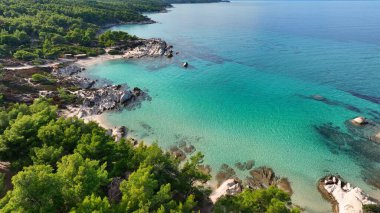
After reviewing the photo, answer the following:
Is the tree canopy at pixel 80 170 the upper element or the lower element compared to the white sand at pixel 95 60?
upper

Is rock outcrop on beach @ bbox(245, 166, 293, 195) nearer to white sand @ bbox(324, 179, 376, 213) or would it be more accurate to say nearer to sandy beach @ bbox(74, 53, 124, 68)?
white sand @ bbox(324, 179, 376, 213)

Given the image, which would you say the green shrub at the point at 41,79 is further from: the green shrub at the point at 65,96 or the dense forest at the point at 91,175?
the dense forest at the point at 91,175

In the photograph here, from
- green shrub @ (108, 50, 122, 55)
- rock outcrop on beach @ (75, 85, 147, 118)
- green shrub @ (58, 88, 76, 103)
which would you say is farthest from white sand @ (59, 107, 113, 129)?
green shrub @ (108, 50, 122, 55)

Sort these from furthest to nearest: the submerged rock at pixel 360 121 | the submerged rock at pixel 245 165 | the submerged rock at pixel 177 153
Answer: the submerged rock at pixel 360 121
the submerged rock at pixel 177 153
the submerged rock at pixel 245 165

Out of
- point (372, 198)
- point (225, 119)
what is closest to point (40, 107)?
point (225, 119)

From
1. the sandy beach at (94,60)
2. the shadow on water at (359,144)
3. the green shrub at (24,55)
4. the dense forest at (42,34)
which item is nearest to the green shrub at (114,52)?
the sandy beach at (94,60)

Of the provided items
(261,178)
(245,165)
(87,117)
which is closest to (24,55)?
(87,117)
